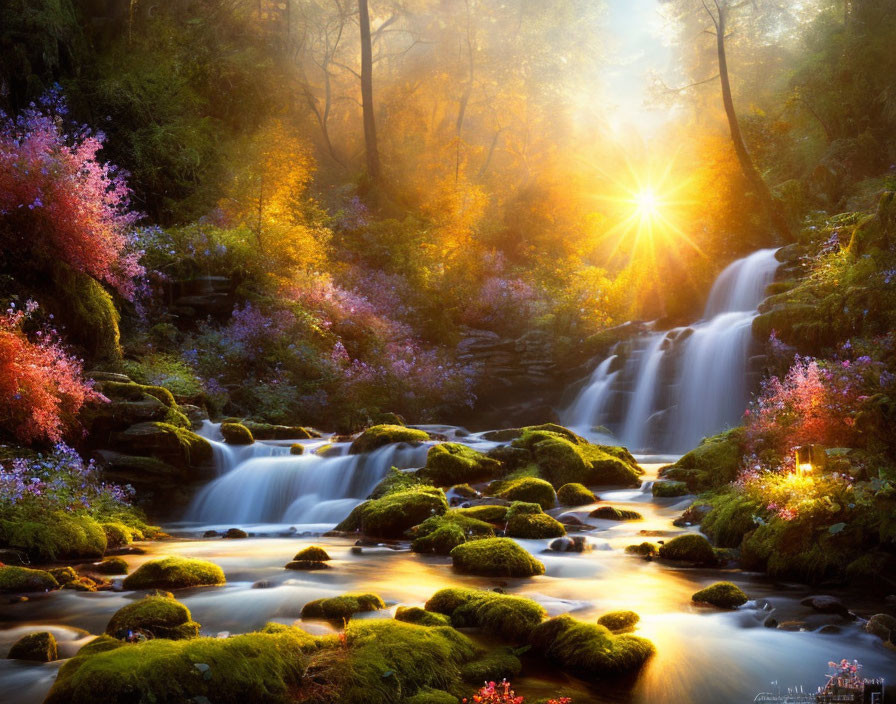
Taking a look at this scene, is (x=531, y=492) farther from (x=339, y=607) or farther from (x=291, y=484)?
(x=339, y=607)

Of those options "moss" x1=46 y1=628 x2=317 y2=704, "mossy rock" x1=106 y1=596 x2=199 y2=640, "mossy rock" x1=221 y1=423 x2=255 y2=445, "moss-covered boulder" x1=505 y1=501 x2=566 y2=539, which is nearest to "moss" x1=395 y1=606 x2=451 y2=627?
"moss" x1=46 y1=628 x2=317 y2=704

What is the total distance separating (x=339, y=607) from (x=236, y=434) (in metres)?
7.70

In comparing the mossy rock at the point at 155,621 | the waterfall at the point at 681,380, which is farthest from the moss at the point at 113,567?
the waterfall at the point at 681,380

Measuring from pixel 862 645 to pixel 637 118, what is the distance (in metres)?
51.1

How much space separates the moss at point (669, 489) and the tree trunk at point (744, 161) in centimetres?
1617

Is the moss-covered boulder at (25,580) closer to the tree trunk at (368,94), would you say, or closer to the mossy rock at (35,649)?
the mossy rock at (35,649)

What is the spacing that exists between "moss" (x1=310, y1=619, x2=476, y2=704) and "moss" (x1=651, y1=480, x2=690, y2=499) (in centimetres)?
709

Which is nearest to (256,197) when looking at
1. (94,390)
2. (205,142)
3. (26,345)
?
(205,142)

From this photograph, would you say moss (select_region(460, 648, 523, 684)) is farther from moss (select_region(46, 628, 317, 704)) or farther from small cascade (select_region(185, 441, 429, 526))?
small cascade (select_region(185, 441, 429, 526))

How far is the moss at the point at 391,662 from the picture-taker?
3.73 metres

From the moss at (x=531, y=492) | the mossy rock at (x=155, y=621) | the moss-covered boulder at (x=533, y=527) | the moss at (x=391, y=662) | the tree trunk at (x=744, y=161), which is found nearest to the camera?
the moss at (x=391, y=662)

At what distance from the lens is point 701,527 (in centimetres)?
870

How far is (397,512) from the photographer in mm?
9164

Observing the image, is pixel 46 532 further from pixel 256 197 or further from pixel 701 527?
pixel 256 197
